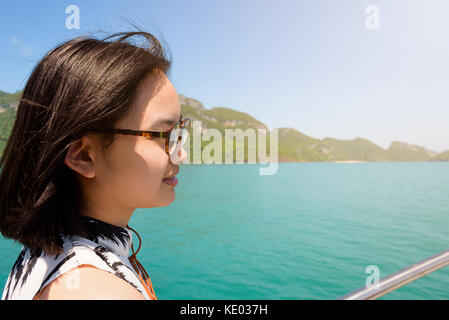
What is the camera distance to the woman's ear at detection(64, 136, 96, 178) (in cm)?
80

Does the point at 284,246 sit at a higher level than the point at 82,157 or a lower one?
lower

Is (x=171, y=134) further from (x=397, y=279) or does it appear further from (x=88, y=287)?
(x=397, y=279)

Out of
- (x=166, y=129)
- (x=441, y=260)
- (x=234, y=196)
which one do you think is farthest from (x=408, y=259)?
(x=234, y=196)

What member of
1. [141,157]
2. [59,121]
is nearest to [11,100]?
[59,121]

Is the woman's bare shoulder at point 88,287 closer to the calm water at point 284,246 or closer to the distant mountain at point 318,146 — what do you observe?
the calm water at point 284,246

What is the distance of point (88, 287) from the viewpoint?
59 cm

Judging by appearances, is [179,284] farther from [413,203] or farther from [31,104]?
[413,203]

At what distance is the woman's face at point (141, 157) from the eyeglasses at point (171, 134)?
1 cm

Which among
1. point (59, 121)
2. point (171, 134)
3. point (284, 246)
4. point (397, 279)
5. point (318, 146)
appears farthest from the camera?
point (318, 146)

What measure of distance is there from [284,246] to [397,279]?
44.6ft

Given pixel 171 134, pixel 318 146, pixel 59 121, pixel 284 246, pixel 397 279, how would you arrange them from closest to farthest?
1. pixel 59 121
2. pixel 171 134
3. pixel 397 279
4. pixel 284 246
5. pixel 318 146

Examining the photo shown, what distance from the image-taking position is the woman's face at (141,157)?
0.82 meters

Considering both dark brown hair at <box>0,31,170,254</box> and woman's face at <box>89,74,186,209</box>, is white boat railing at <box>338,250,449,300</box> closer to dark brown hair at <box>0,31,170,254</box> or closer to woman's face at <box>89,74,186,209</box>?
woman's face at <box>89,74,186,209</box>

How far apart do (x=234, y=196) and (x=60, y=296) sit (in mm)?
29514
